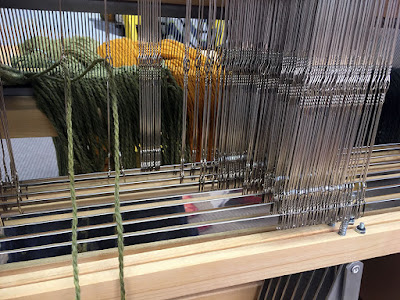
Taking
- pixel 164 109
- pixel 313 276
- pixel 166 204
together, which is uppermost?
pixel 164 109

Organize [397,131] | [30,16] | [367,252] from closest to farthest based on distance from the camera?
[367,252]
[30,16]
[397,131]

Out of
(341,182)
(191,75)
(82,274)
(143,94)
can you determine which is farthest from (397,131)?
(82,274)

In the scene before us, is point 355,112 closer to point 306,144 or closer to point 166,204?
point 306,144

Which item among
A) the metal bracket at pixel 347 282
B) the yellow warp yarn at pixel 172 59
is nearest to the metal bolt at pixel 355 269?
the metal bracket at pixel 347 282

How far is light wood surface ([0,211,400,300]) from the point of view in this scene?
0.42m

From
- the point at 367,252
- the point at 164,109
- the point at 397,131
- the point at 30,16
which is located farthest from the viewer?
the point at 397,131

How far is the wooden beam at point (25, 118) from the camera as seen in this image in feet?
2.40

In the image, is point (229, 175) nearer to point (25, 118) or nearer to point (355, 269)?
point (355, 269)

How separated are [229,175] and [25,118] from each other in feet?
1.54

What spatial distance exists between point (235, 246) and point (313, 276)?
0.17 m

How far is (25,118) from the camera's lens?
0.74 metres

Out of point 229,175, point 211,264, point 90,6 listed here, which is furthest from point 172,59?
point 211,264

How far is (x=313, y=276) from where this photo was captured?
0.57 m

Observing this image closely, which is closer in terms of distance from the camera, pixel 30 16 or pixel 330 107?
pixel 330 107
